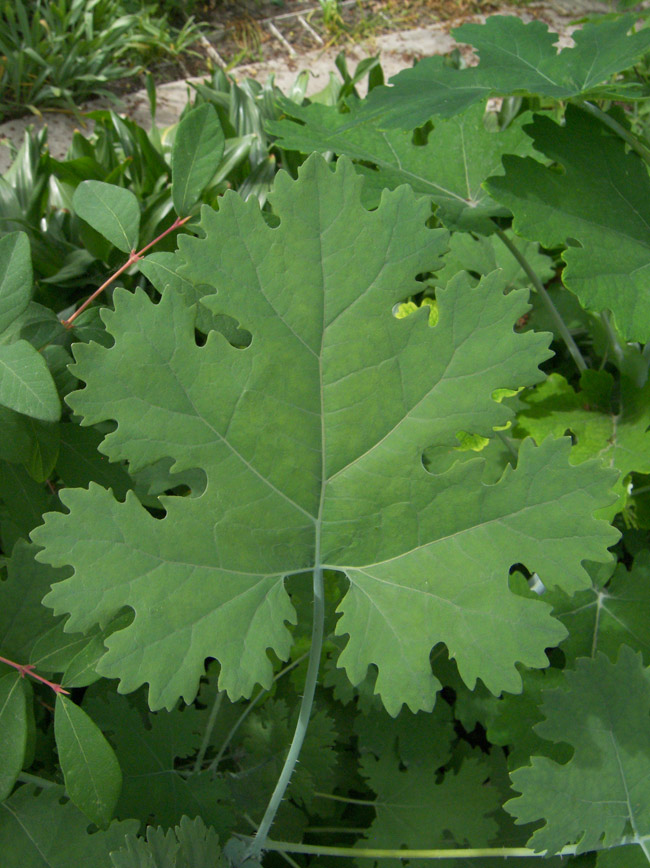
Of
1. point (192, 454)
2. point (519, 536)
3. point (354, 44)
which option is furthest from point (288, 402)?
point (354, 44)

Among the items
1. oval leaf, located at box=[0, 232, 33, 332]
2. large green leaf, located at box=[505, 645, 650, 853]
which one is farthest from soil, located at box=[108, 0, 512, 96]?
large green leaf, located at box=[505, 645, 650, 853]

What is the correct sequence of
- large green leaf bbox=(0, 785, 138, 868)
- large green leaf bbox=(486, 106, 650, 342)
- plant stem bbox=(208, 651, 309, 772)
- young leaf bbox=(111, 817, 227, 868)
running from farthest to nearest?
plant stem bbox=(208, 651, 309, 772)
large green leaf bbox=(486, 106, 650, 342)
large green leaf bbox=(0, 785, 138, 868)
young leaf bbox=(111, 817, 227, 868)

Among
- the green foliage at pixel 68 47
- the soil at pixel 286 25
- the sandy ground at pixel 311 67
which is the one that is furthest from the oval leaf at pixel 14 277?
the soil at pixel 286 25

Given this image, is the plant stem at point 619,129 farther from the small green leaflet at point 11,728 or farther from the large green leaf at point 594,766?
the small green leaflet at point 11,728

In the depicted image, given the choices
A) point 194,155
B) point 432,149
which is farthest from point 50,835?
point 432,149

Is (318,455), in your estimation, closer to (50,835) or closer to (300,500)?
(300,500)

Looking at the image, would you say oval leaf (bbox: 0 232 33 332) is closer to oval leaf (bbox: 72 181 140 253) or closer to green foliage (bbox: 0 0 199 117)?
oval leaf (bbox: 72 181 140 253)

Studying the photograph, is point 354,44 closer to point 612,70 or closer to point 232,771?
point 612,70
